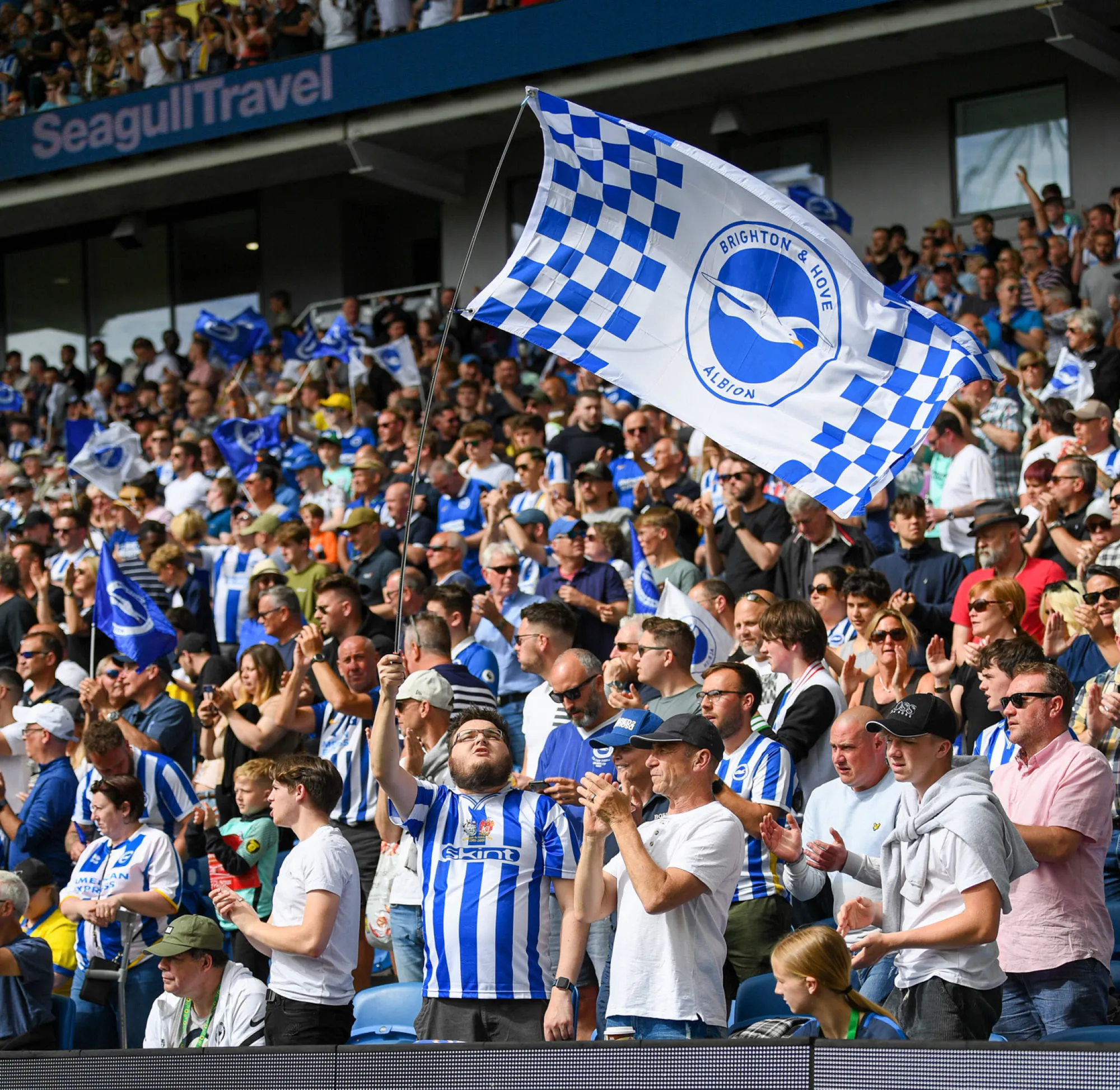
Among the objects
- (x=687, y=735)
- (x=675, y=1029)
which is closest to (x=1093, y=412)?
(x=687, y=735)

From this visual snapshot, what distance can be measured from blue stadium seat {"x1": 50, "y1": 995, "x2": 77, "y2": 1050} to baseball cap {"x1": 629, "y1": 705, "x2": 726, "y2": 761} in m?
2.98

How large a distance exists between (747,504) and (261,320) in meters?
10.6

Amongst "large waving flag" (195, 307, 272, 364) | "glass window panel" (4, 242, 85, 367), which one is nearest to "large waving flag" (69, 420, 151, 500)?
"large waving flag" (195, 307, 272, 364)

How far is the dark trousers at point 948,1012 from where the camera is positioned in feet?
14.8

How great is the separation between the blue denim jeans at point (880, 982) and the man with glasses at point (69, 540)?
8427 millimetres

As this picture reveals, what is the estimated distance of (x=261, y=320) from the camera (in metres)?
18.7

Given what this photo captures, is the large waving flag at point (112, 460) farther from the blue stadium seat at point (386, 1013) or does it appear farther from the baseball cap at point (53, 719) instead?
the blue stadium seat at point (386, 1013)

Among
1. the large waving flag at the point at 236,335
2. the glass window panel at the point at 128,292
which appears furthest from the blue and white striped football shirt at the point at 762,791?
the glass window panel at the point at 128,292

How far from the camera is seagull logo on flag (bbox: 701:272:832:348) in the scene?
6.01 meters

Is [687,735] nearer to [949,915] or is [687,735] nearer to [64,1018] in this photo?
[949,915]

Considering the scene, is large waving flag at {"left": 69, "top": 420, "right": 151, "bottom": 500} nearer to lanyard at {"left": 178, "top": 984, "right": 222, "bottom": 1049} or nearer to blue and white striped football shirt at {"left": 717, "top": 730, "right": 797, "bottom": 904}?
lanyard at {"left": 178, "top": 984, "right": 222, "bottom": 1049}

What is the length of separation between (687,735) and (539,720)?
236 centimetres

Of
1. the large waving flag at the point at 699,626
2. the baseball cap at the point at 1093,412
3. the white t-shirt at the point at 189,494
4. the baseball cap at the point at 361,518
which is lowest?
the large waving flag at the point at 699,626

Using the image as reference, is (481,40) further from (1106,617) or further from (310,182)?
(1106,617)
